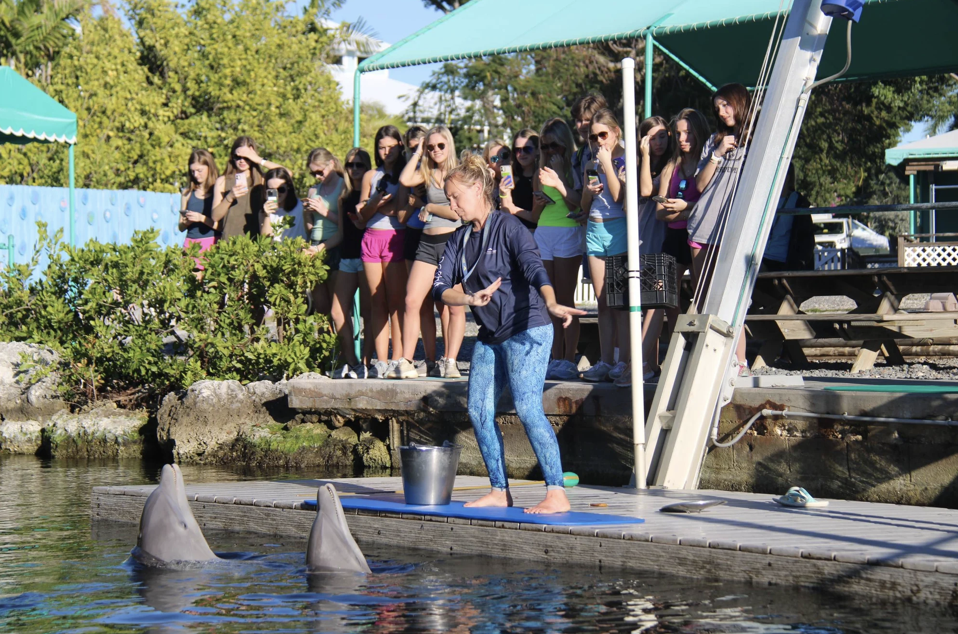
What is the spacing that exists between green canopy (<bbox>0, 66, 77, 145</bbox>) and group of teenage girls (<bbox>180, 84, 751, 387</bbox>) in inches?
184

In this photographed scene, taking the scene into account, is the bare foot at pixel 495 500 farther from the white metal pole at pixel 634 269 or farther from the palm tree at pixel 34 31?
Answer: the palm tree at pixel 34 31

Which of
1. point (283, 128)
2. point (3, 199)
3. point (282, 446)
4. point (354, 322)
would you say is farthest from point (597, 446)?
point (283, 128)

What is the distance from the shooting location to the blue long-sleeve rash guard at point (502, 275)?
Result: 620 centimetres

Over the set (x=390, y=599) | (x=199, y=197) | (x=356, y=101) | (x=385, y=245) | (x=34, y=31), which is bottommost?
(x=390, y=599)

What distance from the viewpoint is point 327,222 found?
34.5ft

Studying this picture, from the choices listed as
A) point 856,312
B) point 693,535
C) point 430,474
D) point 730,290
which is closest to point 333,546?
point 430,474

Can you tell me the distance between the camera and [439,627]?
4840 mm

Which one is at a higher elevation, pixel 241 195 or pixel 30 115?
pixel 30 115

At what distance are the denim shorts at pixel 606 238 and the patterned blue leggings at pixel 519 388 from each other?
2261 mm

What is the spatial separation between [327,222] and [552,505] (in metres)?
4.96

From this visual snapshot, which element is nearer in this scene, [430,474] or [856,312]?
[430,474]

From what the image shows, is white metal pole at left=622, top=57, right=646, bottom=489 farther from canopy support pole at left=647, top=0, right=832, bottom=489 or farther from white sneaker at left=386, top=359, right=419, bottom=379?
white sneaker at left=386, top=359, right=419, bottom=379

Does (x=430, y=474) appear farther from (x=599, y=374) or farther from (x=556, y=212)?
(x=556, y=212)

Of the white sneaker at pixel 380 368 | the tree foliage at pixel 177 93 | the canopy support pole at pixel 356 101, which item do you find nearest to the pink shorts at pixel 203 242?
the canopy support pole at pixel 356 101
